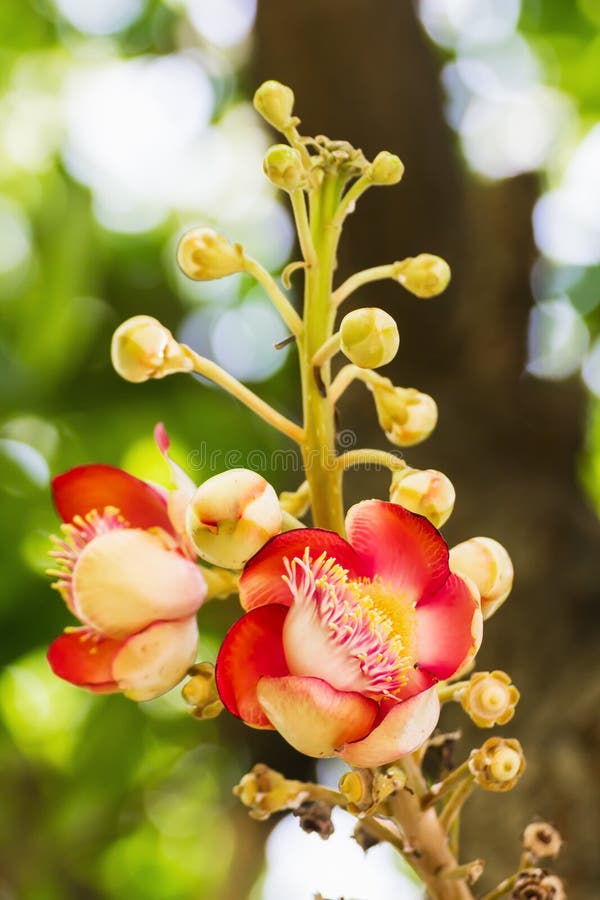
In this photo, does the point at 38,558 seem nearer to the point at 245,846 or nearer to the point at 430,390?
the point at 245,846

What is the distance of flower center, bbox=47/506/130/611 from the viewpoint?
710mm

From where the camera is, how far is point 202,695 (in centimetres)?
64

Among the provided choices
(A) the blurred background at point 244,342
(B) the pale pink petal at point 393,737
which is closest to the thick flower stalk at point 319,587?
(B) the pale pink petal at point 393,737

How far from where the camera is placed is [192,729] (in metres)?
2.40

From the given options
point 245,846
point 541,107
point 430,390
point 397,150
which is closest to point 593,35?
point 541,107

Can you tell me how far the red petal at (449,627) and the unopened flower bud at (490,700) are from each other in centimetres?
3

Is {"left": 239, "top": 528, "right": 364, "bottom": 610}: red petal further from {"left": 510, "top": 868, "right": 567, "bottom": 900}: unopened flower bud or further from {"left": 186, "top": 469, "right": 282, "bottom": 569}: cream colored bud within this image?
{"left": 510, "top": 868, "right": 567, "bottom": 900}: unopened flower bud

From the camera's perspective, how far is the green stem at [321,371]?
641mm

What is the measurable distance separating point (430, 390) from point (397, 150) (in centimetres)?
56

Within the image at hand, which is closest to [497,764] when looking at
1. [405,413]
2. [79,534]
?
[405,413]

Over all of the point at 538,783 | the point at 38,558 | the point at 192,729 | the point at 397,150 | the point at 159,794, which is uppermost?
the point at 397,150

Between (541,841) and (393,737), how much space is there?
0.74 ft

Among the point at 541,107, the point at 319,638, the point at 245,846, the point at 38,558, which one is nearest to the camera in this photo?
the point at 319,638

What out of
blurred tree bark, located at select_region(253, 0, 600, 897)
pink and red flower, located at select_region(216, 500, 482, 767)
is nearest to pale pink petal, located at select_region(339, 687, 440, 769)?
pink and red flower, located at select_region(216, 500, 482, 767)
